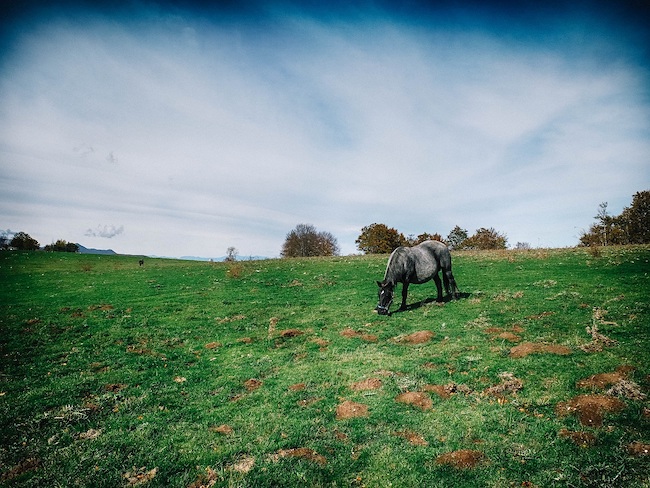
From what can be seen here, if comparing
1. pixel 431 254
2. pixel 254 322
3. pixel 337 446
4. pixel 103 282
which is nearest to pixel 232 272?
pixel 103 282

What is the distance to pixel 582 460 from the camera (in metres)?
5.94

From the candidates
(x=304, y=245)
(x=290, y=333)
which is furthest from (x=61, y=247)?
(x=290, y=333)

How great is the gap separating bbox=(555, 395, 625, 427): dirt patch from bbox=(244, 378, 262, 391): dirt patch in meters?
8.33

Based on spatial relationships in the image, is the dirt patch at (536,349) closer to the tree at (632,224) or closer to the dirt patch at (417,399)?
the dirt patch at (417,399)

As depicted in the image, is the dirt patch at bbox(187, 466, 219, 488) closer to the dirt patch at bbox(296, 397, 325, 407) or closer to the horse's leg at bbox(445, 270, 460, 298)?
the dirt patch at bbox(296, 397, 325, 407)

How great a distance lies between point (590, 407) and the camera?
7.32 metres

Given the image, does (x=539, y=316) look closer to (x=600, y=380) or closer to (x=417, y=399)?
(x=600, y=380)

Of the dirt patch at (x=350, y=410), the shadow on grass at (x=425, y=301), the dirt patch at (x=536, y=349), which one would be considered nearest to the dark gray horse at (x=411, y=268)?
the shadow on grass at (x=425, y=301)

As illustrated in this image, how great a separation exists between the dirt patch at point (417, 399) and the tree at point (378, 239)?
7599 centimetres

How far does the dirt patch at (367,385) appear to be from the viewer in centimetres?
970

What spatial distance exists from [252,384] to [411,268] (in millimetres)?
10968

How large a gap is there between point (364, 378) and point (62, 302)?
77.8 ft

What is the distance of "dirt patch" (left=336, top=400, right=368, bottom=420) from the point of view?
8328 millimetres

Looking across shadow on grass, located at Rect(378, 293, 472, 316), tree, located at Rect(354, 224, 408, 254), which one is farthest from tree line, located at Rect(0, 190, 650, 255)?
shadow on grass, located at Rect(378, 293, 472, 316)
